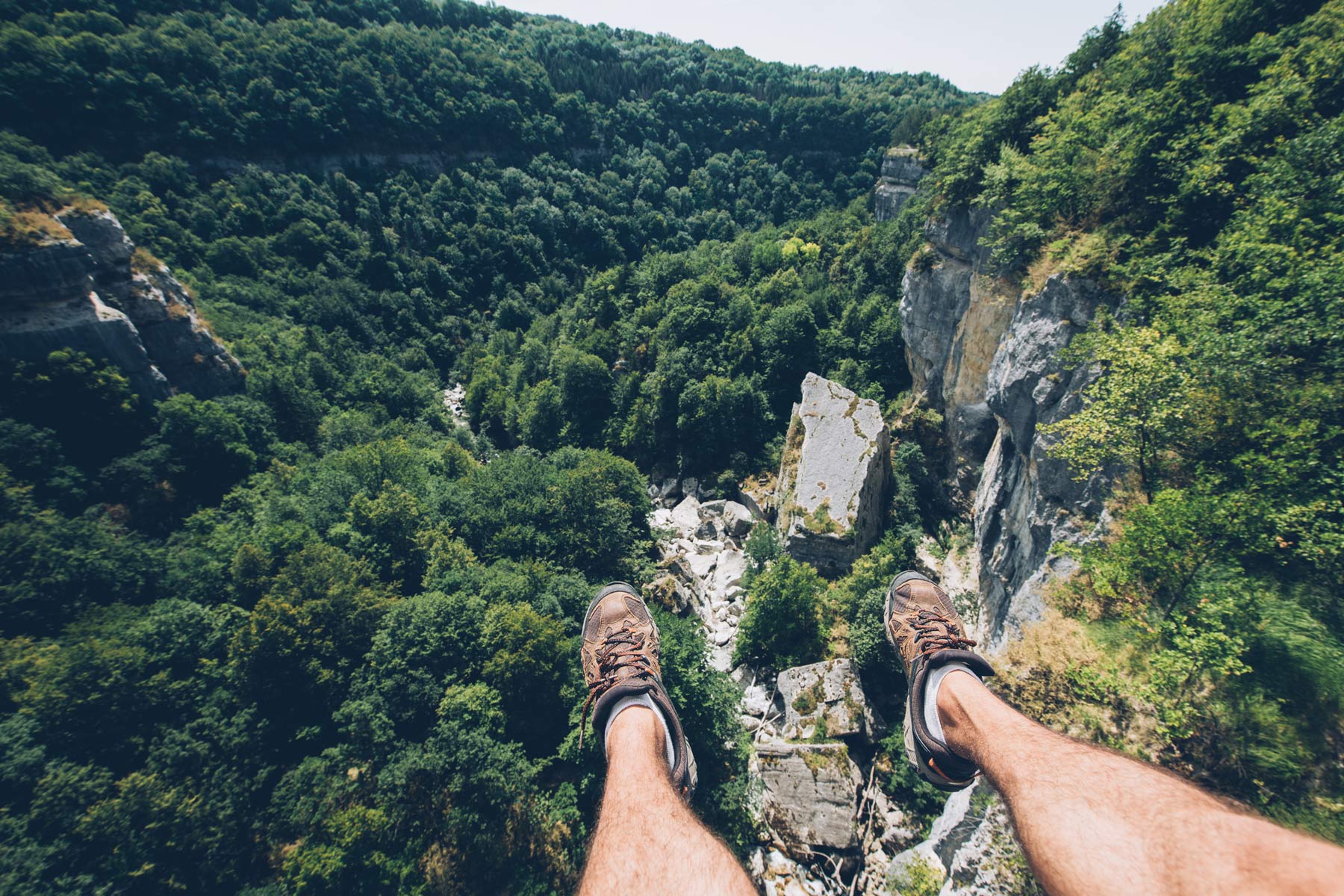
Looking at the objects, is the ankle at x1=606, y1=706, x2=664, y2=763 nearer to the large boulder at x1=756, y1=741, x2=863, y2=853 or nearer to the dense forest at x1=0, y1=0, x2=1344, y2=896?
the dense forest at x1=0, y1=0, x2=1344, y2=896

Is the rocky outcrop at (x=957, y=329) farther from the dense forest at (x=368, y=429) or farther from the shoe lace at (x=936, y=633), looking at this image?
the shoe lace at (x=936, y=633)

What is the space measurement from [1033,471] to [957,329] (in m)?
9.80

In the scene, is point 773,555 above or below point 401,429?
above

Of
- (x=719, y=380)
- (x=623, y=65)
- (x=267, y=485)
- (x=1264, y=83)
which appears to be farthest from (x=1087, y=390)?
(x=623, y=65)

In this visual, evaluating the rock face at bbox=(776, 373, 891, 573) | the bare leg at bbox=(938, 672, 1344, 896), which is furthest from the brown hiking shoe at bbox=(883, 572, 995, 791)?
the rock face at bbox=(776, 373, 891, 573)

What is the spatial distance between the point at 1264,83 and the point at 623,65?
314ft

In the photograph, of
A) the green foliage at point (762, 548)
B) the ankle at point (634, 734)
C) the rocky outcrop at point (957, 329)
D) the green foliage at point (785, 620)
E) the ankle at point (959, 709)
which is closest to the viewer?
the ankle at point (959, 709)

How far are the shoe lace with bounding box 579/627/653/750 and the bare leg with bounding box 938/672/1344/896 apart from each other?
5.28 m

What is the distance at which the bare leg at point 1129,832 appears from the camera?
2.80 meters

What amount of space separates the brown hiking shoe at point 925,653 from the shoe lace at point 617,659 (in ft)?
13.7

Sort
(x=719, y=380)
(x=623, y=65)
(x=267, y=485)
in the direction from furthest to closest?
1. (x=623, y=65)
2. (x=719, y=380)
3. (x=267, y=485)

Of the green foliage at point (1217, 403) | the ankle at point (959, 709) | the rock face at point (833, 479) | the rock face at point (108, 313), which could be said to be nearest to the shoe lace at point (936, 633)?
the ankle at point (959, 709)

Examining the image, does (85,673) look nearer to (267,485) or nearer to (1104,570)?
(267,485)

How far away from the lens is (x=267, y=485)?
27.5m
